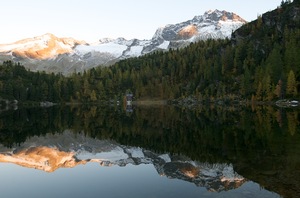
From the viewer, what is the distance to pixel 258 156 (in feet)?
108

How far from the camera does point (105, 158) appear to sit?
38.6m

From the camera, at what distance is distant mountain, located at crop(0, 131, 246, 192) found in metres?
26.9

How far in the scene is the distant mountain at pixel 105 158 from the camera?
26891 millimetres

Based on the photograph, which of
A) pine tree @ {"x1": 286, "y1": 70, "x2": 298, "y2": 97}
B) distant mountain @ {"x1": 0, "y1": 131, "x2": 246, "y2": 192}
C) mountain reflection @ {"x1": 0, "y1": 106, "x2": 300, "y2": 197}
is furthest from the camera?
pine tree @ {"x1": 286, "y1": 70, "x2": 298, "y2": 97}

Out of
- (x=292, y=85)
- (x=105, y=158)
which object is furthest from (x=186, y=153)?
(x=292, y=85)

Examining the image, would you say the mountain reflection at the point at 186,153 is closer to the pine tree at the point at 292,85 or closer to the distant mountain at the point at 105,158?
the distant mountain at the point at 105,158

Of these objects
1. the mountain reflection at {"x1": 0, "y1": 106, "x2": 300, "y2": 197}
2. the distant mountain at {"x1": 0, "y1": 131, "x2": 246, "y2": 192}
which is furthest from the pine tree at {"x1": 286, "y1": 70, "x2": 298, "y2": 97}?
the distant mountain at {"x1": 0, "y1": 131, "x2": 246, "y2": 192}

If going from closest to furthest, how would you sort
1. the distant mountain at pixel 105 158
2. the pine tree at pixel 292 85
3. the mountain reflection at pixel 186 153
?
the mountain reflection at pixel 186 153, the distant mountain at pixel 105 158, the pine tree at pixel 292 85

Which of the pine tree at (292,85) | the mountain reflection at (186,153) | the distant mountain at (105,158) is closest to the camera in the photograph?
the mountain reflection at (186,153)

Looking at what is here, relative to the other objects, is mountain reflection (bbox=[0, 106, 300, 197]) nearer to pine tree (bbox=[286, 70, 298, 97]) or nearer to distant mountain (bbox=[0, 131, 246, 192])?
distant mountain (bbox=[0, 131, 246, 192])

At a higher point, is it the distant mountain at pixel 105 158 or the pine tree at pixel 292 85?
the pine tree at pixel 292 85

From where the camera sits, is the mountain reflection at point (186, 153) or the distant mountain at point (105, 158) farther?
the distant mountain at point (105, 158)

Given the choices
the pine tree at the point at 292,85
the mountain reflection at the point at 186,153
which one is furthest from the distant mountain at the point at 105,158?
the pine tree at the point at 292,85

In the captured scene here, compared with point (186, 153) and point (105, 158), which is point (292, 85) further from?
point (105, 158)
